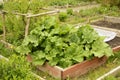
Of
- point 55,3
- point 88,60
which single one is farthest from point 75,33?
point 55,3

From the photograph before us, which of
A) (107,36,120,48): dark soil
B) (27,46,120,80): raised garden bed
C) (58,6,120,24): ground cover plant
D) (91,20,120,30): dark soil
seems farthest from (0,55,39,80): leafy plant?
(58,6,120,24): ground cover plant

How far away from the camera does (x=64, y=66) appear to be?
504 cm

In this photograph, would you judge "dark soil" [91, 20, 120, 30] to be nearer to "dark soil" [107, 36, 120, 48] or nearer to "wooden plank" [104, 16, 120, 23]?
"wooden plank" [104, 16, 120, 23]

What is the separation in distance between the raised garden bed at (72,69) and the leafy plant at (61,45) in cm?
11

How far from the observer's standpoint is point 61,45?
519 cm

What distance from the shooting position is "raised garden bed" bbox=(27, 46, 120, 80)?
16.0 feet

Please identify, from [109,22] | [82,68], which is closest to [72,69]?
[82,68]

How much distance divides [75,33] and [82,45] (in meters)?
0.36

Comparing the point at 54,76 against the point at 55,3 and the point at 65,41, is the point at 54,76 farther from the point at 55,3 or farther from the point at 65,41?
the point at 55,3

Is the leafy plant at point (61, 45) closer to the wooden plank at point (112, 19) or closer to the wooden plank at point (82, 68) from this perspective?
the wooden plank at point (82, 68)

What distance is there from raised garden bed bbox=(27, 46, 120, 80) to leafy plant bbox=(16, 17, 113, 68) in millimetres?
110

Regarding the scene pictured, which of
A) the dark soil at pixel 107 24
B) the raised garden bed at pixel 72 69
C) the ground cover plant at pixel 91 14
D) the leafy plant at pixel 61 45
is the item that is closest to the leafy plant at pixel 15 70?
the raised garden bed at pixel 72 69

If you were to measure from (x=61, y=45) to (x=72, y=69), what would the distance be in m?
0.59

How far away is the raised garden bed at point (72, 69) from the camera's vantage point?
4.86 metres
